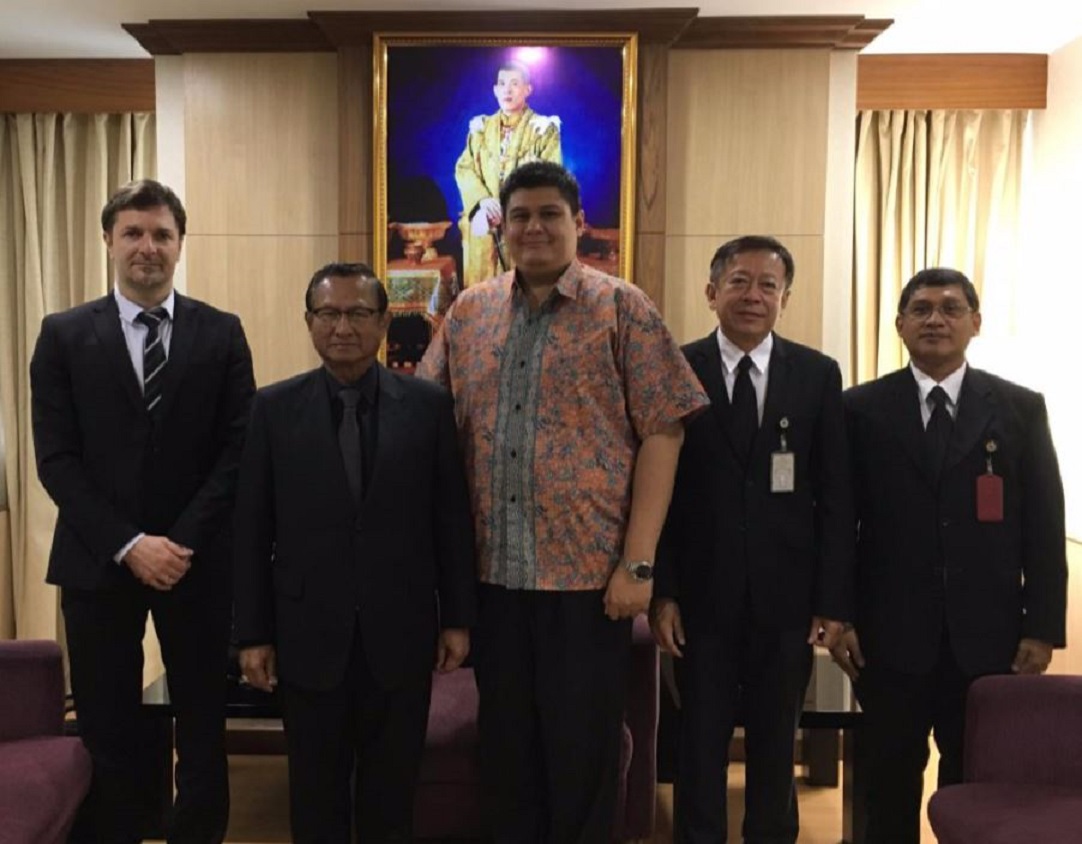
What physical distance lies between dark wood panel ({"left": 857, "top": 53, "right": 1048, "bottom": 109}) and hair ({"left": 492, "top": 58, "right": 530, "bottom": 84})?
4.95 ft

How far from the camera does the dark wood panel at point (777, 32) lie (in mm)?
3678

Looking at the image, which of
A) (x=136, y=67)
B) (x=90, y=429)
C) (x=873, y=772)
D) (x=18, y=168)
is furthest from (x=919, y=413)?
(x=18, y=168)

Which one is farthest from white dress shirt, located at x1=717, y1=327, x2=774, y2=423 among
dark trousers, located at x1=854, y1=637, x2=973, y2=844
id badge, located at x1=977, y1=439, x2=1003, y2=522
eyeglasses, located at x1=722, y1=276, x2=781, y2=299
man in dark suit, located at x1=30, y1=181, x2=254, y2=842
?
man in dark suit, located at x1=30, y1=181, x2=254, y2=842

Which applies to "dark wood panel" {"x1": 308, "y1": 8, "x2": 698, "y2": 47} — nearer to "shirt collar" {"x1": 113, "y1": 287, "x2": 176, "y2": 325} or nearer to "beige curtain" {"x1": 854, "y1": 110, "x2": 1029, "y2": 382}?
"beige curtain" {"x1": 854, "y1": 110, "x2": 1029, "y2": 382}

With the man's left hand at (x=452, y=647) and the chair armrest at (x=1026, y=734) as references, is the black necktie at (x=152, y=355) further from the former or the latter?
the chair armrest at (x=1026, y=734)

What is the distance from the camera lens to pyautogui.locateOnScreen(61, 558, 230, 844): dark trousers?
212 cm

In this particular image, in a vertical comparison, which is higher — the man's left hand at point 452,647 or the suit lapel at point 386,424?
the suit lapel at point 386,424

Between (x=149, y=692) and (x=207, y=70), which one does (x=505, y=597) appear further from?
(x=207, y=70)

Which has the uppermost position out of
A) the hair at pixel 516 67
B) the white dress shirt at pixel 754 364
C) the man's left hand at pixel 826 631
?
the hair at pixel 516 67

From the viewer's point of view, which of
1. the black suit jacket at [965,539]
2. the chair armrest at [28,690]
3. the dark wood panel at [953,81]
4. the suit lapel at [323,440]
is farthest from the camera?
the dark wood panel at [953,81]

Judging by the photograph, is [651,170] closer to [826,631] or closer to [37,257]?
[826,631]

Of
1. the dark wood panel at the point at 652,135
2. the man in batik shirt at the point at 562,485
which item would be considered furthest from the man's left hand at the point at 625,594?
the dark wood panel at the point at 652,135

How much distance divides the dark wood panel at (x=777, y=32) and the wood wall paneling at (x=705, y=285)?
2.29ft

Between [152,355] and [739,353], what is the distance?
1.24 m
